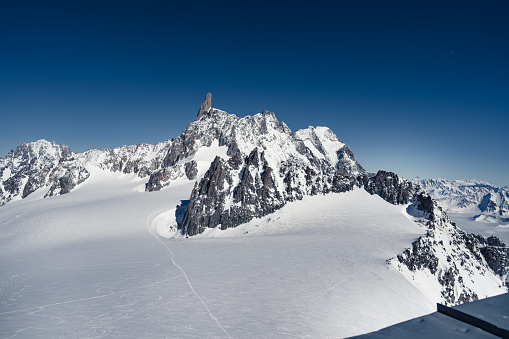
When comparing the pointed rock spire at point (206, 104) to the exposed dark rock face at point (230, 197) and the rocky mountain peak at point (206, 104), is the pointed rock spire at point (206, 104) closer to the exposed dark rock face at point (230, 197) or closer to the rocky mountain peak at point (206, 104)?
the rocky mountain peak at point (206, 104)

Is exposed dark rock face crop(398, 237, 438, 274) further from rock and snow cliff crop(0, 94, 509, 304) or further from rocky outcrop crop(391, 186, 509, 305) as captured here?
rock and snow cliff crop(0, 94, 509, 304)

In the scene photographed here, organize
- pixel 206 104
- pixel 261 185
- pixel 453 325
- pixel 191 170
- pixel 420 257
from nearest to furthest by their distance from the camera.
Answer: pixel 453 325 < pixel 420 257 < pixel 261 185 < pixel 191 170 < pixel 206 104

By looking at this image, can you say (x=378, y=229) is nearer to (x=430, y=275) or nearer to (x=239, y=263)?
(x=430, y=275)

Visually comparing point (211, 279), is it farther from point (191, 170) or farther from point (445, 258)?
point (191, 170)

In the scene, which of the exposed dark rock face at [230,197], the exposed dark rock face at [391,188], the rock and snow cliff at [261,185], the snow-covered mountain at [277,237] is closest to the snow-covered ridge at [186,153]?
the rock and snow cliff at [261,185]

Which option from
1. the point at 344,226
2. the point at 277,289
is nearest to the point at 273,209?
the point at 344,226

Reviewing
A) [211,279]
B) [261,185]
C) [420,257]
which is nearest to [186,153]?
[261,185]
